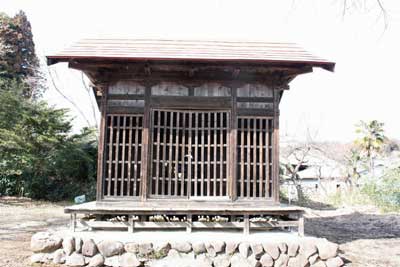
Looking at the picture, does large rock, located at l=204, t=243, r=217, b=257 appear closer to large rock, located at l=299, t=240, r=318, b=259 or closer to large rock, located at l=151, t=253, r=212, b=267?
large rock, located at l=151, t=253, r=212, b=267

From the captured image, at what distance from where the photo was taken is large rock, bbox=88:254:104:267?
19.4 ft

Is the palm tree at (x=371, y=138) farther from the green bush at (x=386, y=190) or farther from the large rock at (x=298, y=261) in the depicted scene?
the large rock at (x=298, y=261)

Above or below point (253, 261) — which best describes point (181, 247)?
above

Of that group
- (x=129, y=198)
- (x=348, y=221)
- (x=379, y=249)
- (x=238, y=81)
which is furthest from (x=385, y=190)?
(x=129, y=198)

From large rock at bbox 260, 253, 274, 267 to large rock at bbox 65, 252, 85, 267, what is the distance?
3.16 metres

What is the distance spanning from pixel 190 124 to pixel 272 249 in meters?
2.92

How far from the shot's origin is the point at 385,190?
1605 centimetres

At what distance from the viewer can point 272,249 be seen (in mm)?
6090

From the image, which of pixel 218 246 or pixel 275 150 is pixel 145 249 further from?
pixel 275 150

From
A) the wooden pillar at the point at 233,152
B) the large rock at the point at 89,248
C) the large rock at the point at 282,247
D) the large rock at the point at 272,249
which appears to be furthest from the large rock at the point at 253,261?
the large rock at the point at 89,248

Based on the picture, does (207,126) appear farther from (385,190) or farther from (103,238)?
(385,190)

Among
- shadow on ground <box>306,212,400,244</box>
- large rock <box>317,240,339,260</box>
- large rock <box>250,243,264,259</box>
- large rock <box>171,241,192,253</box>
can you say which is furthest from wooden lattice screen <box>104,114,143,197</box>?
shadow on ground <box>306,212,400,244</box>

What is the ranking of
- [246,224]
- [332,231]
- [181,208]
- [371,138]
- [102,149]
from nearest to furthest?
[181,208] < [246,224] < [102,149] < [332,231] < [371,138]

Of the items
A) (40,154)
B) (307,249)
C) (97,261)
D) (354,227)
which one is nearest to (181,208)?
(97,261)
